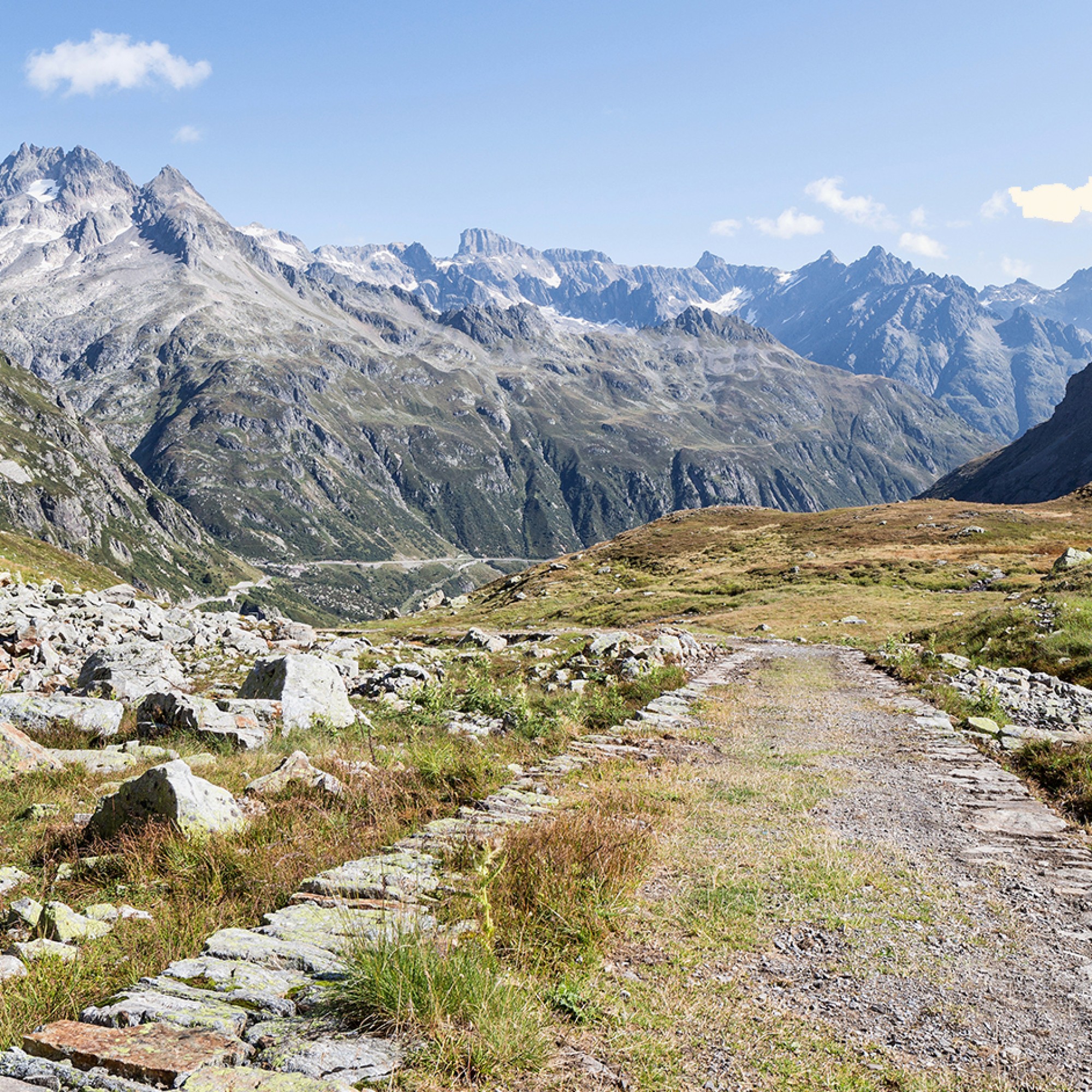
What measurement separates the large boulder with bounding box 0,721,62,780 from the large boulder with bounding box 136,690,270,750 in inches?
104

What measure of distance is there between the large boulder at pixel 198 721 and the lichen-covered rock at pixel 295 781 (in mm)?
4103

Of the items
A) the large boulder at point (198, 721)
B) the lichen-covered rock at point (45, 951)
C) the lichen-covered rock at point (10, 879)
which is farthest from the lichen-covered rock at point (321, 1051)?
the large boulder at point (198, 721)

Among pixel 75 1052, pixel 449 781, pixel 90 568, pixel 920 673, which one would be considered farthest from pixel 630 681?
pixel 90 568

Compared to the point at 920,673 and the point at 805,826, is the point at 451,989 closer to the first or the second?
the point at 805,826

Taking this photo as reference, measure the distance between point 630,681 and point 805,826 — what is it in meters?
12.6

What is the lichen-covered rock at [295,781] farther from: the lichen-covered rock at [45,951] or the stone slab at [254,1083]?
the stone slab at [254,1083]

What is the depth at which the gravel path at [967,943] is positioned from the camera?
5016 mm

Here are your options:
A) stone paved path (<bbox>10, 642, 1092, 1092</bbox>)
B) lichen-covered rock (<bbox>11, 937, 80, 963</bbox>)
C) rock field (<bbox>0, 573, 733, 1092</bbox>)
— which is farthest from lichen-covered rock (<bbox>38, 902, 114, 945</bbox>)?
stone paved path (<bbox>10, 642, 1092, 1092</bbox>)

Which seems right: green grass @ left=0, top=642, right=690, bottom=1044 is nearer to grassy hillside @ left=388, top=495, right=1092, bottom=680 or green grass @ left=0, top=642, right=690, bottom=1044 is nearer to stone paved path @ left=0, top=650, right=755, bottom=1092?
stone paved path @ left=0, top=650, right=755, bottom=1092

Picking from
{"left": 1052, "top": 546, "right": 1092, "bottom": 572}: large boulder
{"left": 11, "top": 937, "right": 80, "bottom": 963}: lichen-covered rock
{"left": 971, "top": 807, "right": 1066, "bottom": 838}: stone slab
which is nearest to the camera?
{"left": 11, "top": 937, "right": 80, "bottom": 963}: lichen-covered rock

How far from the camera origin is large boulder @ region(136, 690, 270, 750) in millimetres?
14734

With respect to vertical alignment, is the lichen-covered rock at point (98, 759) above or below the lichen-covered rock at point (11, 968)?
below

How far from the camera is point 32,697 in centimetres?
1611

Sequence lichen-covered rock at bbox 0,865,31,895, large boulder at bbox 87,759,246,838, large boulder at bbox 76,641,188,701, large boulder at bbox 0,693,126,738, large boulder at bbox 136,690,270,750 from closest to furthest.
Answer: lichen-covered rock at bbox 0,865,31,895
large boulder at bbox 87,759,246,838
large boulder at bbox 136,690,270,750
large boulder at bbox 0,693,126,738
large boulder at bbox 76,641,188,701
